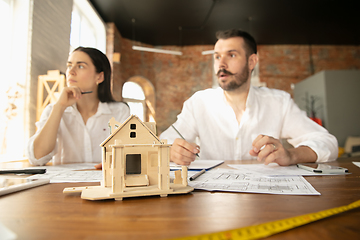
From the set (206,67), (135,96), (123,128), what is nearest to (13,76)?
(123,128)

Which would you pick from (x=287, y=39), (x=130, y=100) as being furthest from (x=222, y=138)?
(x=287, y=39)

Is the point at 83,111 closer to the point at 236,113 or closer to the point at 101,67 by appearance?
the point at 101,67

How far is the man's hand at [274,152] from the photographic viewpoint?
902 mm

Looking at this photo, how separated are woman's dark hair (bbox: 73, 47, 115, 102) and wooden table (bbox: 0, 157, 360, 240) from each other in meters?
1.33

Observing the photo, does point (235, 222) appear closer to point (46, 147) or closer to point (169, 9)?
point (46, 147)

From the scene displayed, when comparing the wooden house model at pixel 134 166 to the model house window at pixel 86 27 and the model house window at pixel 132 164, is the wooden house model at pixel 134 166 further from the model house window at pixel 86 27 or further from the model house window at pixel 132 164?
the model house window at pixel 86 27

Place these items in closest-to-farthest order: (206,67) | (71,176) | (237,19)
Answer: (71,176) < (237,19) < (206,67)

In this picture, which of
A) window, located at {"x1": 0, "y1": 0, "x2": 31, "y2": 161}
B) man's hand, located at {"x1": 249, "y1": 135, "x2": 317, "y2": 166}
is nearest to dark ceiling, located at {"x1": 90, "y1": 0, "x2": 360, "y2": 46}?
window, located at {"x1": 0, "y1": 0, "x2": 31, "y2": 161}

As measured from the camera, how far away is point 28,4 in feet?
9.09

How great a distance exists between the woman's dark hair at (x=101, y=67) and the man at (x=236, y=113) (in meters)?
0.60

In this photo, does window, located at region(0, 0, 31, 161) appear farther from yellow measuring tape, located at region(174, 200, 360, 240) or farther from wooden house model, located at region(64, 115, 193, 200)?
yellow measuring tape, located at region(174, 200, 360, 240)

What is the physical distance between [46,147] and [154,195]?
3.45ft

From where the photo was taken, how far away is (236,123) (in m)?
1.64

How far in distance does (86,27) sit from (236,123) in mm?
4425
